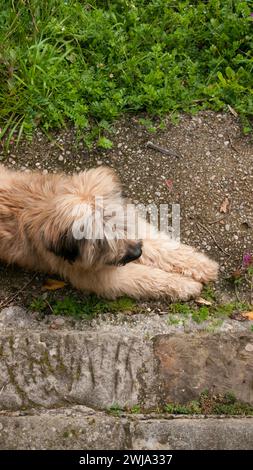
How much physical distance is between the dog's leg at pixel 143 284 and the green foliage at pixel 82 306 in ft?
0.23

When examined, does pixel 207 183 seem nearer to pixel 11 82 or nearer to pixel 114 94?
pixel 114 94

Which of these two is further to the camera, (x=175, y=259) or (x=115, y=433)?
Answer: (x=175, y=259)

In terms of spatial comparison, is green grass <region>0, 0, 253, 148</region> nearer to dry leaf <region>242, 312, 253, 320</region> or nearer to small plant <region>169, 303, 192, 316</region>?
small plant <region>169, 303, 192, 316</region>

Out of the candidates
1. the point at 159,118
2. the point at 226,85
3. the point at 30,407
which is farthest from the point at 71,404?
the point at 226,85

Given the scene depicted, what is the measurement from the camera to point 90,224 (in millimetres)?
3195

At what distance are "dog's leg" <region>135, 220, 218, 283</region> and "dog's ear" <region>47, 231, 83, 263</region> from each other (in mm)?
866

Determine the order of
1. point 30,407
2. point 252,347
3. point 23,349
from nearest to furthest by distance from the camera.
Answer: point 30,407 < point 23,349 < point 252,347

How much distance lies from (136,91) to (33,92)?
842mm

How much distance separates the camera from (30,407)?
2.91 metres

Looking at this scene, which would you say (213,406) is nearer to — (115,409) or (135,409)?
(135,409)

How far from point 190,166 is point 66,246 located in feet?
5.31

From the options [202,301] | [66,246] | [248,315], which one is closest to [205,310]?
[202,301]

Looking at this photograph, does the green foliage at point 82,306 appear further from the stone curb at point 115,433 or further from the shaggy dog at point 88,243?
the stone curb at point 115,433

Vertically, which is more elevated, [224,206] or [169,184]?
[169,184]
